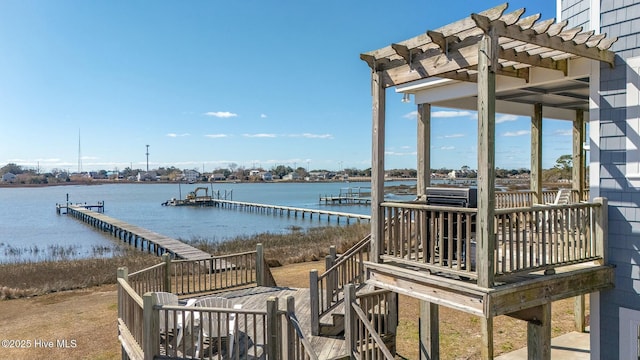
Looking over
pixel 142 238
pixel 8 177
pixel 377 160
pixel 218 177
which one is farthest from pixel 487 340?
pixel 8 177

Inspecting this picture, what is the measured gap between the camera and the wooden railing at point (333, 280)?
767cm

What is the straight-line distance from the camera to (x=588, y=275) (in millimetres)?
5438

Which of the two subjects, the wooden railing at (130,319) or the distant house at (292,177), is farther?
the distant house at (292,177)

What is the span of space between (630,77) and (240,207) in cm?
6602

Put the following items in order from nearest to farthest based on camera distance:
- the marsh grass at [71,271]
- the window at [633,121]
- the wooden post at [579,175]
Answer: the window at [633,121] < the wooden post at [579,175] < the marsh grass at [71,271]

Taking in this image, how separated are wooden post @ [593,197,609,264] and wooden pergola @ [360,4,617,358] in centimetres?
45

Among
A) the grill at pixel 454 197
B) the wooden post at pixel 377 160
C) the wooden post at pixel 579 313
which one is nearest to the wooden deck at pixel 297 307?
the wooden post at pixel 377 160

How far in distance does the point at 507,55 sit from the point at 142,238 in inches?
1093

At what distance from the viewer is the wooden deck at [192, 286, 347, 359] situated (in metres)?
7.13

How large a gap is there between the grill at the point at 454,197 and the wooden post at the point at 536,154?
475 cm

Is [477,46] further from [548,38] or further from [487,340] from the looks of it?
[487,340]

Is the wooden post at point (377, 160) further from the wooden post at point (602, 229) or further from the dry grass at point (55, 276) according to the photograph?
the dry grass at point (55, 276)

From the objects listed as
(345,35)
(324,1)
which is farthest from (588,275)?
(345,35)

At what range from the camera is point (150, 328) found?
5.99 metres
